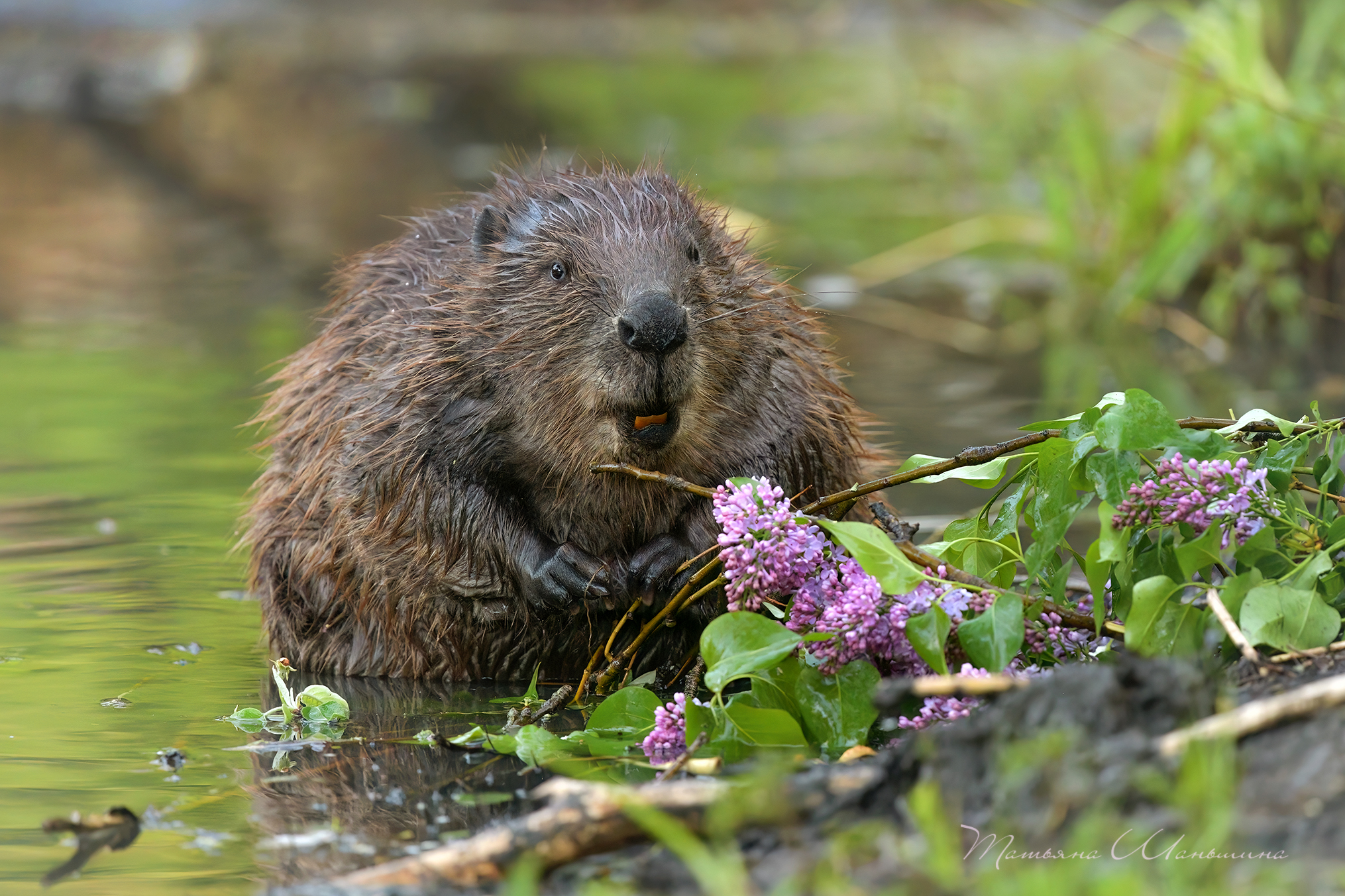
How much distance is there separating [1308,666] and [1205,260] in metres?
Answer: 4.76

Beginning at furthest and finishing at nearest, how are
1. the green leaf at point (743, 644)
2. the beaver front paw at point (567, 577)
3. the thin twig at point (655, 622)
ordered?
the beaver front paw at point (567, 577), the thin twig at point (655, 622), the green leaf at point (743, 644)

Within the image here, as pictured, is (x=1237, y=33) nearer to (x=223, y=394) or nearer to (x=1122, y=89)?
(x=223, y=394)

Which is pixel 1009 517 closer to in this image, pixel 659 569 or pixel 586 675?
pixel 659 569

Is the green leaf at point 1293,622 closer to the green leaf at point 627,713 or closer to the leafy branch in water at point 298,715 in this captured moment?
the green leaf at point 627,713

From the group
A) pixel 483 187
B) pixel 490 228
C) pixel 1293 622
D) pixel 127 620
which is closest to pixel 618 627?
pixel 490 228

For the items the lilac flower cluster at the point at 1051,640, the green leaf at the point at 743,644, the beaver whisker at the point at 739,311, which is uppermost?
the beaver whisker at the point at 739,311

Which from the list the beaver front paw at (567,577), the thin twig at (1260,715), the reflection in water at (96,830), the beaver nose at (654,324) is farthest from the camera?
the beaver front paw at (567,577)

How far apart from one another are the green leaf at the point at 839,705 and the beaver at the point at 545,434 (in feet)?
1.63

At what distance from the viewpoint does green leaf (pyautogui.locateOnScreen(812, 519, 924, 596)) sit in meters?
2.42

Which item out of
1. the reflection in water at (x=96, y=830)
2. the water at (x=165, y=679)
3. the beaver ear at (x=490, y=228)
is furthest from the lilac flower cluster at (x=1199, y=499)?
the reflection in water at (x=96, y=830)

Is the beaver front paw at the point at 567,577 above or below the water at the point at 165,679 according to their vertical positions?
above

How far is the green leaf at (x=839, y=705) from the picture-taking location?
2514 millimetres

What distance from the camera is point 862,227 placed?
9.36 meters

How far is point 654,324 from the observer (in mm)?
2680
